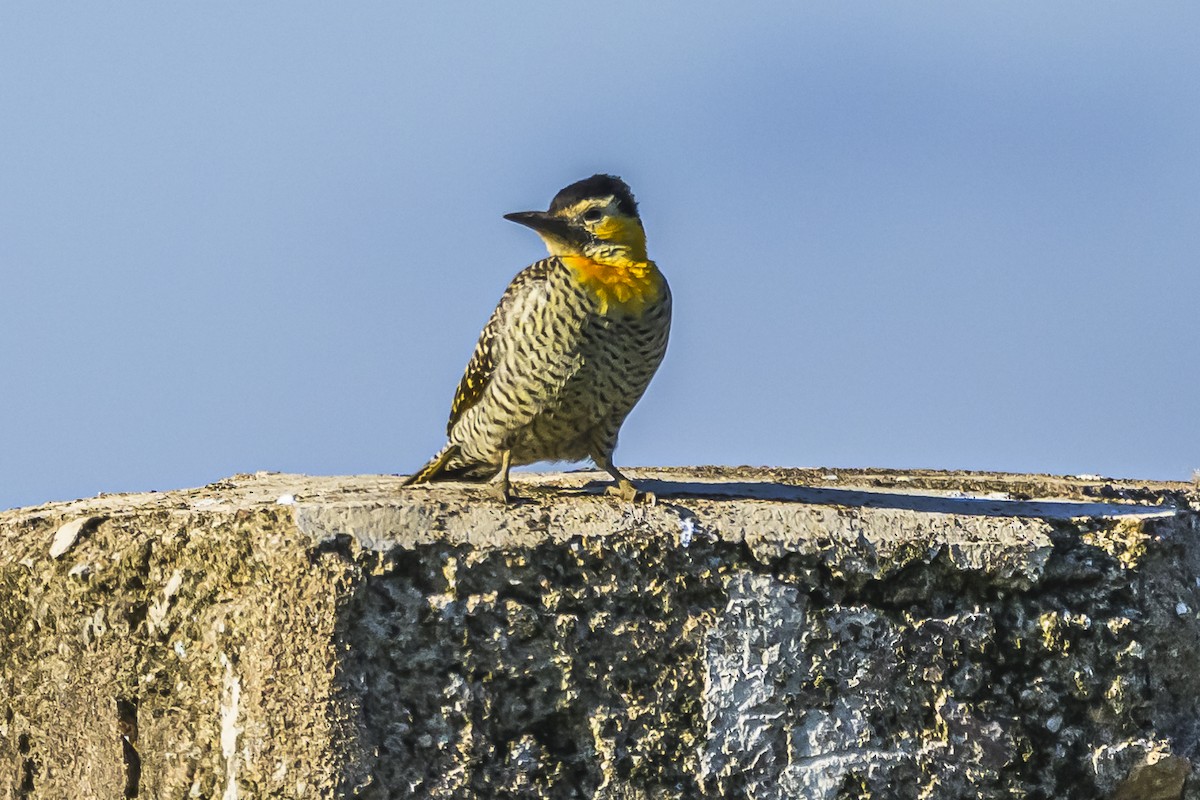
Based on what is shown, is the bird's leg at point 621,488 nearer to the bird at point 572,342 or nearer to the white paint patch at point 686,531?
the bird at point 572,342

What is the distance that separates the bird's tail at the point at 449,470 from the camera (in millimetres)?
5016

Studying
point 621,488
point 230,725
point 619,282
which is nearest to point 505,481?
point 621,488

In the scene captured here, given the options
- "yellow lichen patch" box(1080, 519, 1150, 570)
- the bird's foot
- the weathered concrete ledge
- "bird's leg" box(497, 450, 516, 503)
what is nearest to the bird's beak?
"bird's leg" box(497, 450, 516, 503)

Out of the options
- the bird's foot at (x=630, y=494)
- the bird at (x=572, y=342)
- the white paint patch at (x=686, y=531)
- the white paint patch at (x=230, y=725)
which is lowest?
the white paint patch at (x=230, y=725)

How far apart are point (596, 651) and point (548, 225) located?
1743 millimetres

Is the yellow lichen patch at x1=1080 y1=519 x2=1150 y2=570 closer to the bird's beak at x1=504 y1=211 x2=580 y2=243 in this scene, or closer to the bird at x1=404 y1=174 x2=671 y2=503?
the bird at x1=404 y1=174 x2=671 y2=503

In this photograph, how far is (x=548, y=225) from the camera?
4.71m

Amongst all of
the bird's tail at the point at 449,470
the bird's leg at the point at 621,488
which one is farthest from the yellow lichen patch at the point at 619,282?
the bird's tail at the point at 449,470

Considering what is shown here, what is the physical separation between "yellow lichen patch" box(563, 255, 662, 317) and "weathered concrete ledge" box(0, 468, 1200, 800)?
0.83 metres

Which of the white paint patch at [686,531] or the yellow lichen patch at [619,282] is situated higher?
the yellow lichen patch at [619,282]

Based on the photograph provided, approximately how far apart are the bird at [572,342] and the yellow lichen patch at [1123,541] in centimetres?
140

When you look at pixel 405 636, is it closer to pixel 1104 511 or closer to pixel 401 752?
pixel 401 752

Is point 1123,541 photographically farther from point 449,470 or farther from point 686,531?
point 449,470


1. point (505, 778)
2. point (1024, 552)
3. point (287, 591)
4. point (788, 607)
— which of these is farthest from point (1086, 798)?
point (287, 591)
